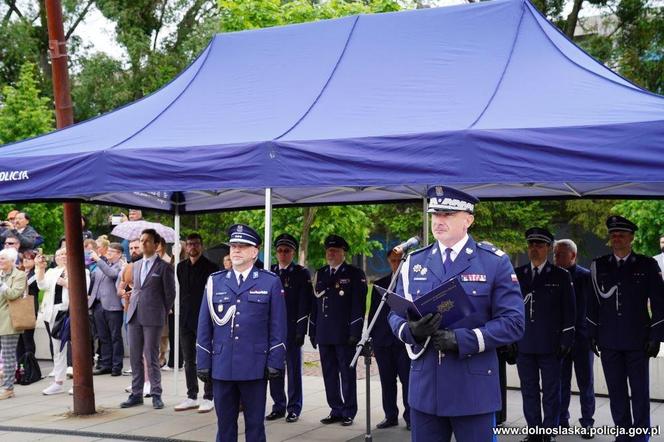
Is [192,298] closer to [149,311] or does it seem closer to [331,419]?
[149,311]

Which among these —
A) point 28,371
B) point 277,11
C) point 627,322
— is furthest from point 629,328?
point 277,11

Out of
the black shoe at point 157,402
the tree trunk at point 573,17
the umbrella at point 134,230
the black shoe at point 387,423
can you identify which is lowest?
the black shoe at point 387,423

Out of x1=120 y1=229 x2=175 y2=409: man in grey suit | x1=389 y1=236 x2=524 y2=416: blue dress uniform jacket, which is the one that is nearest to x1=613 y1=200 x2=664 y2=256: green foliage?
x1=120 y1=229 x2=175 y2=409: man in grey suit

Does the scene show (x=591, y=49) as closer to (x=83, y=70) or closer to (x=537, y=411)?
(x=83, y=70)

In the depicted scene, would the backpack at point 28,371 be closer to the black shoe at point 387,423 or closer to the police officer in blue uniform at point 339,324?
the police officer in blue uniform at point 339,324

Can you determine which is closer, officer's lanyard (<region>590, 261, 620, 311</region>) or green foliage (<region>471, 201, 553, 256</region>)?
officer's lanyard (<region>590, 261, 620, 311</region>)

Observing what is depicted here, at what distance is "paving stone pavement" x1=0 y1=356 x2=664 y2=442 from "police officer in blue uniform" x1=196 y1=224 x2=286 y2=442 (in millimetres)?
1780

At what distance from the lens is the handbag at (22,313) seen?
11414 millimetres

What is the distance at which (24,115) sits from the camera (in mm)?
28391

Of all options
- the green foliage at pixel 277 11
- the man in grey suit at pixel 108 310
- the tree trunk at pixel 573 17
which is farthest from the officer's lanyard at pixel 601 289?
the tree trunk at pixel 573 17

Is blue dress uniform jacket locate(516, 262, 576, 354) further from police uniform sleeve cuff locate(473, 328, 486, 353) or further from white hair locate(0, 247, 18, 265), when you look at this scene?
white hair locate(0, 247, 18, 265)

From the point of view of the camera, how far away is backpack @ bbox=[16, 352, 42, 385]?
12844 millimetres

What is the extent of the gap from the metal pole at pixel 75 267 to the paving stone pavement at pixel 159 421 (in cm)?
31

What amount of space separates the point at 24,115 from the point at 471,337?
25666 millimetres
